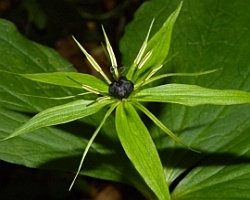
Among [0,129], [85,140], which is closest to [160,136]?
[85,140]

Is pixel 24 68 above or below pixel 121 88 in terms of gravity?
above

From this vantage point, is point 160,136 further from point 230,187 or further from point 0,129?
point 0,129

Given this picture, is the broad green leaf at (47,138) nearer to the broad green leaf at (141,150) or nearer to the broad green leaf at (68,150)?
the broad green leaf at (68,150)

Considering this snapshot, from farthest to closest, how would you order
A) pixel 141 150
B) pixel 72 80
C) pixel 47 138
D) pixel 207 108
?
pixel 207 108 → pixel 47 138 → pixel 72 80 → pixel 141 150

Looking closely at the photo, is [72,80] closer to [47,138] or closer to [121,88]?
[121,88]

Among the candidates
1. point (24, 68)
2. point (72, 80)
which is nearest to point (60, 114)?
point (72, 80)

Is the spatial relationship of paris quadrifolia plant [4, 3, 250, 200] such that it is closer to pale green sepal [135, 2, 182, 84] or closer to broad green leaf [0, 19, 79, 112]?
pale green sepal [135, 2, 182, 84]
